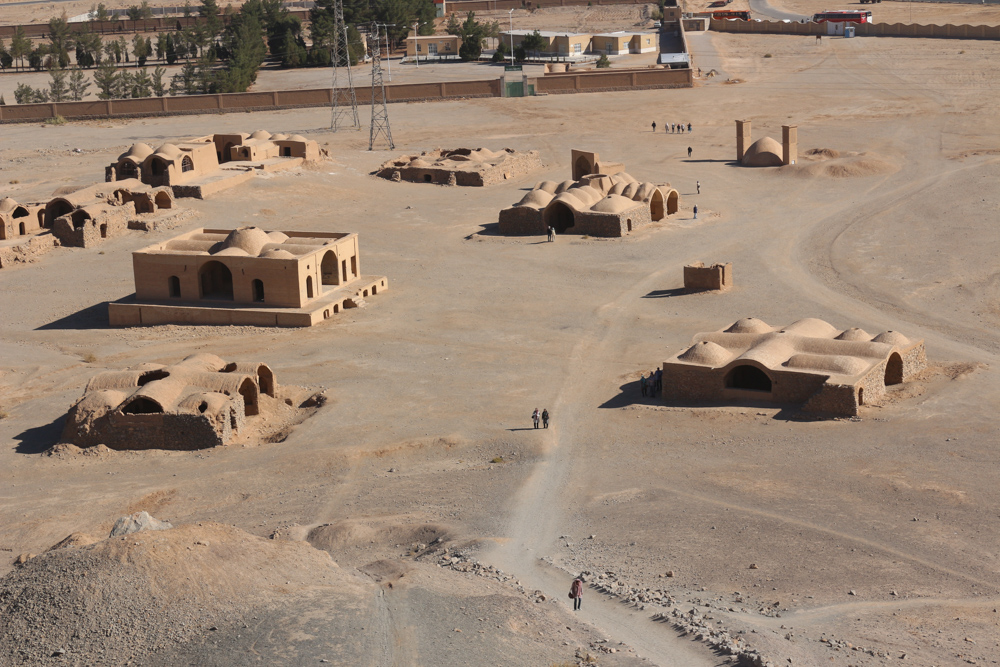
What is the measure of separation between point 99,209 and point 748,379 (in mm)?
31134

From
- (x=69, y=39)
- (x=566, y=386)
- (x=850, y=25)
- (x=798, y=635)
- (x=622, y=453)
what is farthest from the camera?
(x=69, y=39)

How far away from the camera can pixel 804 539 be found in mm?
20875

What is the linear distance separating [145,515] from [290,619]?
4523 mm

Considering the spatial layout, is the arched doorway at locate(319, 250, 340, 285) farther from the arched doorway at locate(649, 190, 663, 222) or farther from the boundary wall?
the boundary wall

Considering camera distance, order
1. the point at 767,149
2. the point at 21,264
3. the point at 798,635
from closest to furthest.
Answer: the point at 798,635 < the point at 21,264 < the point at 767,149

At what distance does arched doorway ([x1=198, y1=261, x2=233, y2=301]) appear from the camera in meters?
40.1

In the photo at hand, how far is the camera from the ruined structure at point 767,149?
200 ft

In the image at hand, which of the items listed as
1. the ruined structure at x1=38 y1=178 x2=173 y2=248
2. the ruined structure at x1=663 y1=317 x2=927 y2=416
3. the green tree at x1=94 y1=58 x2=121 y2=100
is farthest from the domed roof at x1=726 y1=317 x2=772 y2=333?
the green tree at x1=94 y1=58 x2=121 y2=100

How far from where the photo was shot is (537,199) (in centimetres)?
4997

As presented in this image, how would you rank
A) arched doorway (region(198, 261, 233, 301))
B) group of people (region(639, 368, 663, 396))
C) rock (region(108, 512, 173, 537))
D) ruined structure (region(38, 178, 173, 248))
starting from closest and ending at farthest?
1. rock (region(108, 512, 173, 537))
2. group of people (region(639, 368, 663, 396))
3. arched doorway (region(198, 261, 233, 301))
4. ruined structure (region(38, 178, 173, 248))

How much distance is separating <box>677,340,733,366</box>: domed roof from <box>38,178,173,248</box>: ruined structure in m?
28.6

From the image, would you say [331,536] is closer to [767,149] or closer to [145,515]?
[145,515]

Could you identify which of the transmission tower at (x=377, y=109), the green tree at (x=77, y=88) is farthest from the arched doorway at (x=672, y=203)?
the green tree at (x=77, y=88)

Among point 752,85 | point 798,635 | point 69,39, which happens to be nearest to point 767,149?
point 752,85
